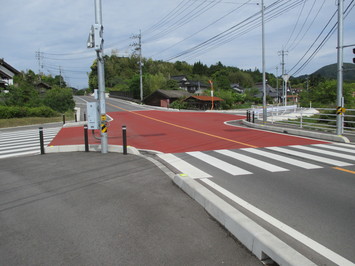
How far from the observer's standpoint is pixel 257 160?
923 centimetres

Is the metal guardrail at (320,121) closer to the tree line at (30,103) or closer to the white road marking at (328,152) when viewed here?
the white road marking at (328,152)

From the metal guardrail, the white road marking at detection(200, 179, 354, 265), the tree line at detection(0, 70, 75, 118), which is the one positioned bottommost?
the white road marking at detection(200, 179, 354, 265)

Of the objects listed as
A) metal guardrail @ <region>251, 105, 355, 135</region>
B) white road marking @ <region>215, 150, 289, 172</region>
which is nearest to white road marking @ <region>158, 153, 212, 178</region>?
white road marking @ <region>215, 150, 289, 172</region>

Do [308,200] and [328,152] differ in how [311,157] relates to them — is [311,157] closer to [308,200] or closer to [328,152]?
[328,152]

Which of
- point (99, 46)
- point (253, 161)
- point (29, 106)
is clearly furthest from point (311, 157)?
point (29, 106)

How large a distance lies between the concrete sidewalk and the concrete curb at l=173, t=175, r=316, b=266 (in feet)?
0.39

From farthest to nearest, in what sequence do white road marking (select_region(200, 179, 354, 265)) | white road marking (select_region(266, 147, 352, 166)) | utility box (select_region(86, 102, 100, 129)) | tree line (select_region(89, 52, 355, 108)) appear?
tree line (select_region(89, 52, 355, 108)) → utility box (select_region(86, 102, 100, 129)) → white road marking (select_region(266, 147, 352, 166)) → white road marking (select_region(200, 179, 354, 265))

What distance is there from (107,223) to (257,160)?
5.90 metres

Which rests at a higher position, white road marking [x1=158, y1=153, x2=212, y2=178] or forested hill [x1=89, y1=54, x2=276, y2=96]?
forested hill [x1=89, y1=54, x2=276, y2=96]

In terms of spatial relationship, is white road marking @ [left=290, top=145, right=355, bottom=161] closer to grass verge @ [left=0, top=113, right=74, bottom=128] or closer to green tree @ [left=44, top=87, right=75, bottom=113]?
grass verge @ [left=0, top=113, right=74, bottom=128]

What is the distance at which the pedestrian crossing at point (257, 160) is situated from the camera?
8.05 meters

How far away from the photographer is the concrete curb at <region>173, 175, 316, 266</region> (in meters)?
3.23

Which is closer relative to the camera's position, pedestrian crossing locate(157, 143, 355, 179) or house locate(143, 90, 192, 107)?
pedestrian crossing locate(157, 143, 355, 179)

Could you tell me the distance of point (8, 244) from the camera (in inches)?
157
